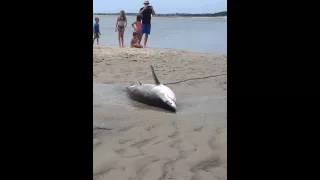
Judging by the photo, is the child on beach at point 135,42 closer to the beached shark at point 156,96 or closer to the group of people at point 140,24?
the group of people at point 140,24

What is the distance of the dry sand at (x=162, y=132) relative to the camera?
2770mm

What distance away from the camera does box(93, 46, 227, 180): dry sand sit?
277 cm

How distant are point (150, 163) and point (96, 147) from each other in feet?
2.07

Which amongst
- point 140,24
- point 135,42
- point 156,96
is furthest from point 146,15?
point 156,96

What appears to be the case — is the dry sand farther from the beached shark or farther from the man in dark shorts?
the man in dark shorts

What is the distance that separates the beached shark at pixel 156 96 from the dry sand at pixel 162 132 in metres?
0.11

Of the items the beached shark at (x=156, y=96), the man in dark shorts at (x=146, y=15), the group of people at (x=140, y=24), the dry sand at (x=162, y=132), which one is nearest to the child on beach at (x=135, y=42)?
the group of people at (x=140, y=24)

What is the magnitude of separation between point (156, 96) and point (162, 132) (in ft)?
3.43

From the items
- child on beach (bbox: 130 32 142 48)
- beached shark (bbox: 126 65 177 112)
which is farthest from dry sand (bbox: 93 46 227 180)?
child on beach (bbox: 130 32 142 48)

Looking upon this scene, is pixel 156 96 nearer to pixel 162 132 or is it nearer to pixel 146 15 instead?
pixel 162 132

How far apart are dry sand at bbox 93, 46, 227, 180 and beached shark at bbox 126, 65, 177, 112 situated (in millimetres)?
108
